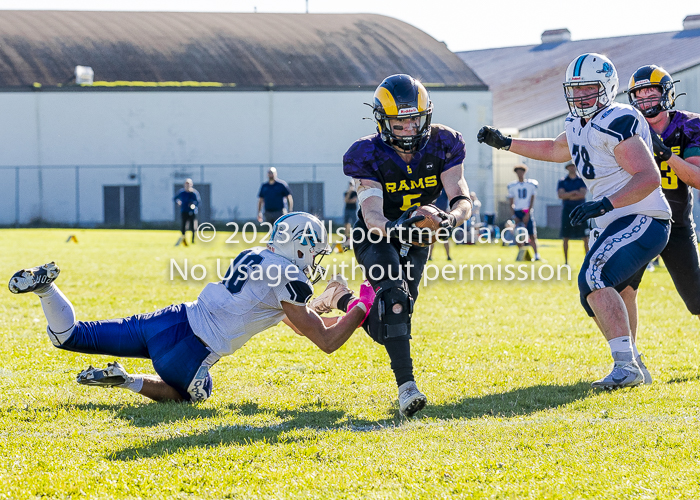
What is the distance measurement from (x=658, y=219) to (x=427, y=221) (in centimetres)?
173

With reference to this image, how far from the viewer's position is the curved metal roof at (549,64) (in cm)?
3497

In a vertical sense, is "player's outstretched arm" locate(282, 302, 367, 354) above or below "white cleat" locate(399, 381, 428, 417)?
above

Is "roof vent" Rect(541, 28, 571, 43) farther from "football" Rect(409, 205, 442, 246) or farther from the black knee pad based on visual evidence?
the black knee pad

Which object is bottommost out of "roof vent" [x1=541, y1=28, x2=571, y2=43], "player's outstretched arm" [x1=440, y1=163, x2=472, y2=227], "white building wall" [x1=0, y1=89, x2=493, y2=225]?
"player's outstretched arm" [x1=440, y1=163, x2=472, y2=227]

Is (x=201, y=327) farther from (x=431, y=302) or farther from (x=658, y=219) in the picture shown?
(x=431, y=302)

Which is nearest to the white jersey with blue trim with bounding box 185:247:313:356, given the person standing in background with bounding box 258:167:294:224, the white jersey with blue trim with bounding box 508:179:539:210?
the white jersey with blue trim with bounding box 508:179:539:210

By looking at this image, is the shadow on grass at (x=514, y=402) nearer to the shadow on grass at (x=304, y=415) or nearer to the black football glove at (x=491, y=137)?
the shadow on grass at (x=304, y=415)

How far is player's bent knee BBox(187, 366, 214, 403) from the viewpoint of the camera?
15.9 ft

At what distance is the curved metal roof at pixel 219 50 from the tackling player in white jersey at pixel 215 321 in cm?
2874

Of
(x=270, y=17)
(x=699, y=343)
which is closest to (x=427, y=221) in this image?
(x=699, y=343)

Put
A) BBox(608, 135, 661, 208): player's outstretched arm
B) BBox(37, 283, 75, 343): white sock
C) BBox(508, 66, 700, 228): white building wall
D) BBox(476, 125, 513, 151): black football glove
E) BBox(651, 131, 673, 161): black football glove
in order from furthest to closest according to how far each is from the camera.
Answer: BBox(508, 66, 700, 228): white building wall, BBox(476, 125, 513, 151): black football glove, BBox(651, 131, 673, 161): black football glove, BBox(608, 135, 661, 208): player's outstretched arm, BBox(37, 283, 75, 343): white sock

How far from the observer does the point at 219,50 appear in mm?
35500

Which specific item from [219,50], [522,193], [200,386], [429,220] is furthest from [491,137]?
[219,50]

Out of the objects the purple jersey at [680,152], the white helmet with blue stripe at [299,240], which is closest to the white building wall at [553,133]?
the purple jersey at [680,152]
